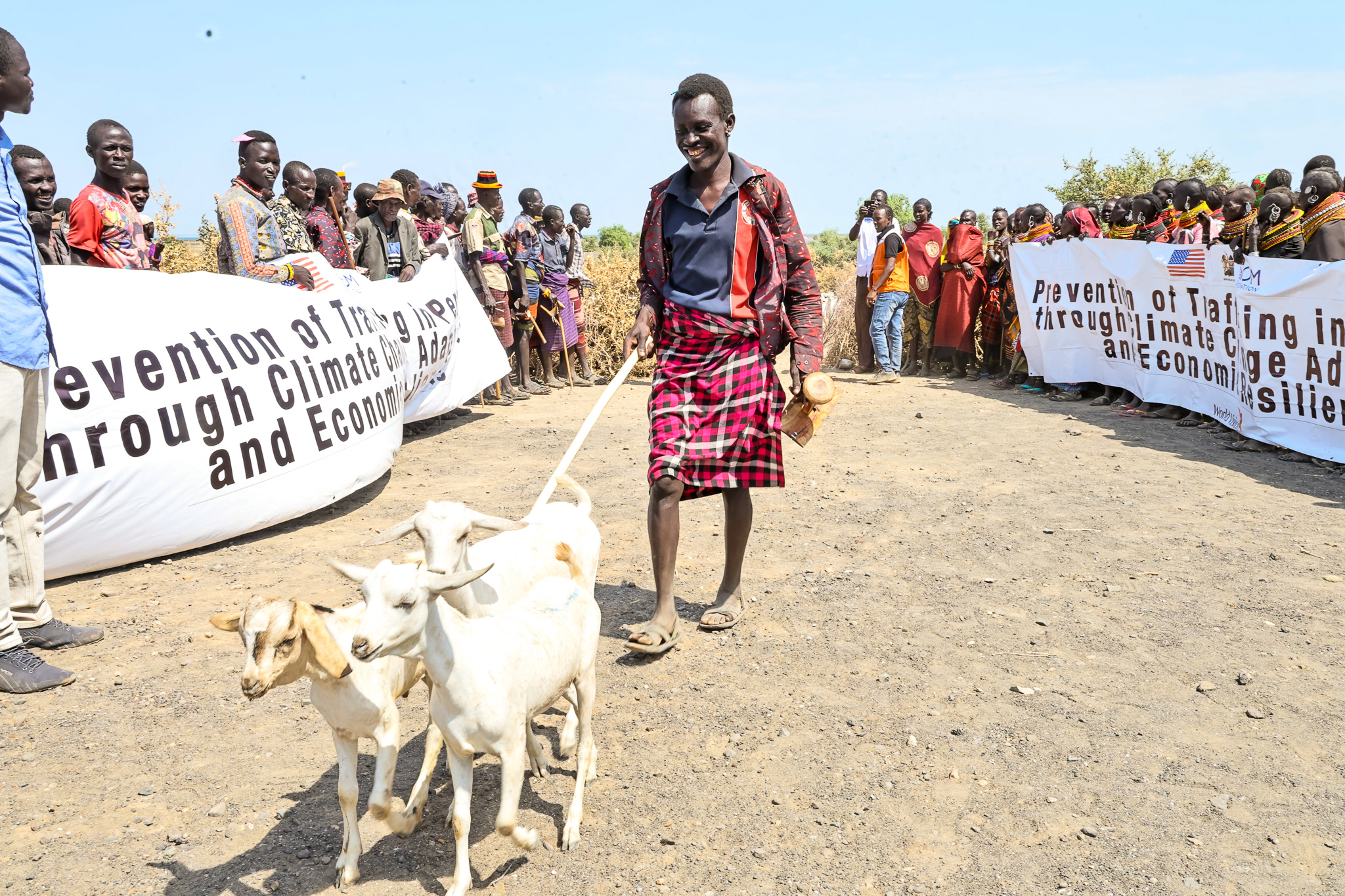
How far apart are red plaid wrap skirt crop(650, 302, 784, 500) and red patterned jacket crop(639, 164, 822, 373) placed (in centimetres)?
12

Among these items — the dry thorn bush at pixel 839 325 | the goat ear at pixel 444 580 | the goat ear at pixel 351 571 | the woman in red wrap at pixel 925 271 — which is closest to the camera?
the goat ear at pixel 444 580

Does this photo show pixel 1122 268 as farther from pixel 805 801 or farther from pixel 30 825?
pixel 30 825

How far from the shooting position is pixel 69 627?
15.2 feet

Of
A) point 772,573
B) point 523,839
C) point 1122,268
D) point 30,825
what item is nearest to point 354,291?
point 772,573

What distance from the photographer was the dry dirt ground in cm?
301

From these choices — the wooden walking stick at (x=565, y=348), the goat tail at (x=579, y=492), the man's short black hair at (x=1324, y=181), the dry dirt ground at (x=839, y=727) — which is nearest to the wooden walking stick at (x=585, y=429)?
the goat tail at (x=579, y=492)

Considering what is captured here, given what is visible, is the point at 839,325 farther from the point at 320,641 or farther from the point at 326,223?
the point at 320,641

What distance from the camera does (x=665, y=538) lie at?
4570mm

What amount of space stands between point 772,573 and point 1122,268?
7277mm

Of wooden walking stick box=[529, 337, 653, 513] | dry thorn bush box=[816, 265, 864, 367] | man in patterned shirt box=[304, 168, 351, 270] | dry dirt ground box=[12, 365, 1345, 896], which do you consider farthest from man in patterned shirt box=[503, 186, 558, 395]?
wooden walking stick box=[529, 337, 653, 513]

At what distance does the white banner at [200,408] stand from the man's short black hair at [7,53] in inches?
61.9

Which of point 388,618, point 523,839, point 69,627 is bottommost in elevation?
point 523,839

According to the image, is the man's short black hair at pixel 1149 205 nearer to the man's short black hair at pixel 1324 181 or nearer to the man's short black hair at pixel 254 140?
the man's short black hair at pixel 1324 181

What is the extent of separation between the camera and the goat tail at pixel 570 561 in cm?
356
